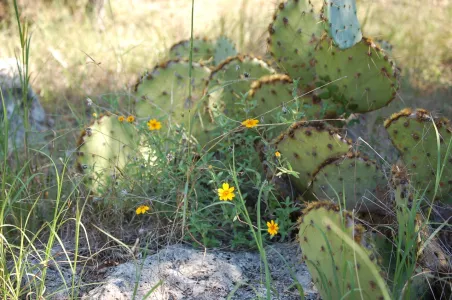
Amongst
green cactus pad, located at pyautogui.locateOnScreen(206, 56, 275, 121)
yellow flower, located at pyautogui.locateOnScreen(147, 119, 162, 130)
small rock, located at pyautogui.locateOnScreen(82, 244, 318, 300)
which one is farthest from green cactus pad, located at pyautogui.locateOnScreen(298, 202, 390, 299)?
green cactus pad, located at pyautogui.locateOnScreen(206, 56, 275, 121)

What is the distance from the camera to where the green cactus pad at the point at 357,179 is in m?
2.03

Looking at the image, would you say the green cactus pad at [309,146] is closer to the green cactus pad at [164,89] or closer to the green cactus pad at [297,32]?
the green cactus pad at [297,32]

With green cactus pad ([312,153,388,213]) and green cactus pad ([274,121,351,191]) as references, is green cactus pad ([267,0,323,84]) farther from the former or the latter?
green cactus pad ([312,153,388,213])

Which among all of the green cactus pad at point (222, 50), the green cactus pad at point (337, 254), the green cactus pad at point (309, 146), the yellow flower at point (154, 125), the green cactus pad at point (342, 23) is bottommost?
the green cactus pad at point (337, 254)

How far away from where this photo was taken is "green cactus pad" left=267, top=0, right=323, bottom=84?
2520mm

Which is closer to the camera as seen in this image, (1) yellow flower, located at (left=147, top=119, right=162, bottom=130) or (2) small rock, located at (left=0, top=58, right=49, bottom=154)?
(1) yellow flower, located at (left=147, top=119, right=162, bottom=130)

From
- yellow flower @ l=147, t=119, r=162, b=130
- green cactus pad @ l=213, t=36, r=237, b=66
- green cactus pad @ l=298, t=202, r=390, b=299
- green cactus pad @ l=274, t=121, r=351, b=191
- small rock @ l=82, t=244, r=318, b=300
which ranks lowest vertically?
small rock @ l=82, t=244, r=318, b=300

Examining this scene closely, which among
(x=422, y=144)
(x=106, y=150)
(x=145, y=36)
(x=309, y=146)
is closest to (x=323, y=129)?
(x=309, y=146)

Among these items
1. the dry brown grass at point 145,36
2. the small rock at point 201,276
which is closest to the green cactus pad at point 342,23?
the small rock at point 201,276

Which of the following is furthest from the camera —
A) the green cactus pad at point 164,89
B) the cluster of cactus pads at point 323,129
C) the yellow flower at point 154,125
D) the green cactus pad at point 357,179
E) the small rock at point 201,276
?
the green cactus pad at point 164,89

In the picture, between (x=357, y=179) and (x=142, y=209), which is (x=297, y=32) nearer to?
(x=357, y=179)

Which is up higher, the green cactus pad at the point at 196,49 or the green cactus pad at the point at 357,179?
the green cactus pad at the point at 196,49

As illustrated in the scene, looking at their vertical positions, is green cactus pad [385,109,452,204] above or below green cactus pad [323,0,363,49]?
below

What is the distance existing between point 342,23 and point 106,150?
3.32 ft
